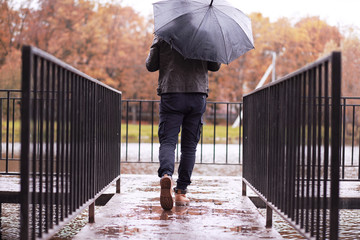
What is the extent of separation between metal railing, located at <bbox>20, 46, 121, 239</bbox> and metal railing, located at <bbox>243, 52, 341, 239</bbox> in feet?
4.59

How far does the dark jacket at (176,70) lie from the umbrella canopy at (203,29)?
18 cm

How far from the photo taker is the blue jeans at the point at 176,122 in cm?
415

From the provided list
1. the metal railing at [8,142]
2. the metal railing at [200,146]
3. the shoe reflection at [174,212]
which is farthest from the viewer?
the metal railing at [200,146]

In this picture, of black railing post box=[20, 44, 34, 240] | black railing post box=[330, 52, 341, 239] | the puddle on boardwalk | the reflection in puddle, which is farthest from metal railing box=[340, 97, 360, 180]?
black railing post box=[20, 44, 34, 240]

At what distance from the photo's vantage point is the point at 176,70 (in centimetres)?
418

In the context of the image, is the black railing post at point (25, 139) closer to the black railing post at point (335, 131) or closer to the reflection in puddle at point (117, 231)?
the reflection in puddle at point (117, 231)

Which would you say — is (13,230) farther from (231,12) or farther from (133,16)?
(133,16)

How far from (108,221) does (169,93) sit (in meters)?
1.29

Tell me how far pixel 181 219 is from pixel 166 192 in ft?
1.03

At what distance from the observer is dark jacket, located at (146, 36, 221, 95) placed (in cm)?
415

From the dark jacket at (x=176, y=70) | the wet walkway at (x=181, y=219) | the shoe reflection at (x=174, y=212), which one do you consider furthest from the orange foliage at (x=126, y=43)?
the shoe reflection at (x=174, y=212)

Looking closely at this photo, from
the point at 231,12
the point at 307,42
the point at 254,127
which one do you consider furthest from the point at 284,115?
the point at 307,42

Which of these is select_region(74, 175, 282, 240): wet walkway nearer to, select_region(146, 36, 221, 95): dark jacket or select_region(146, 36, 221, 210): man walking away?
select_region(146, 36, 221, 210): man walking away

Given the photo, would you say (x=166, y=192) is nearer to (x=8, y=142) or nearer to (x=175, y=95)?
(x=175, y=95)
